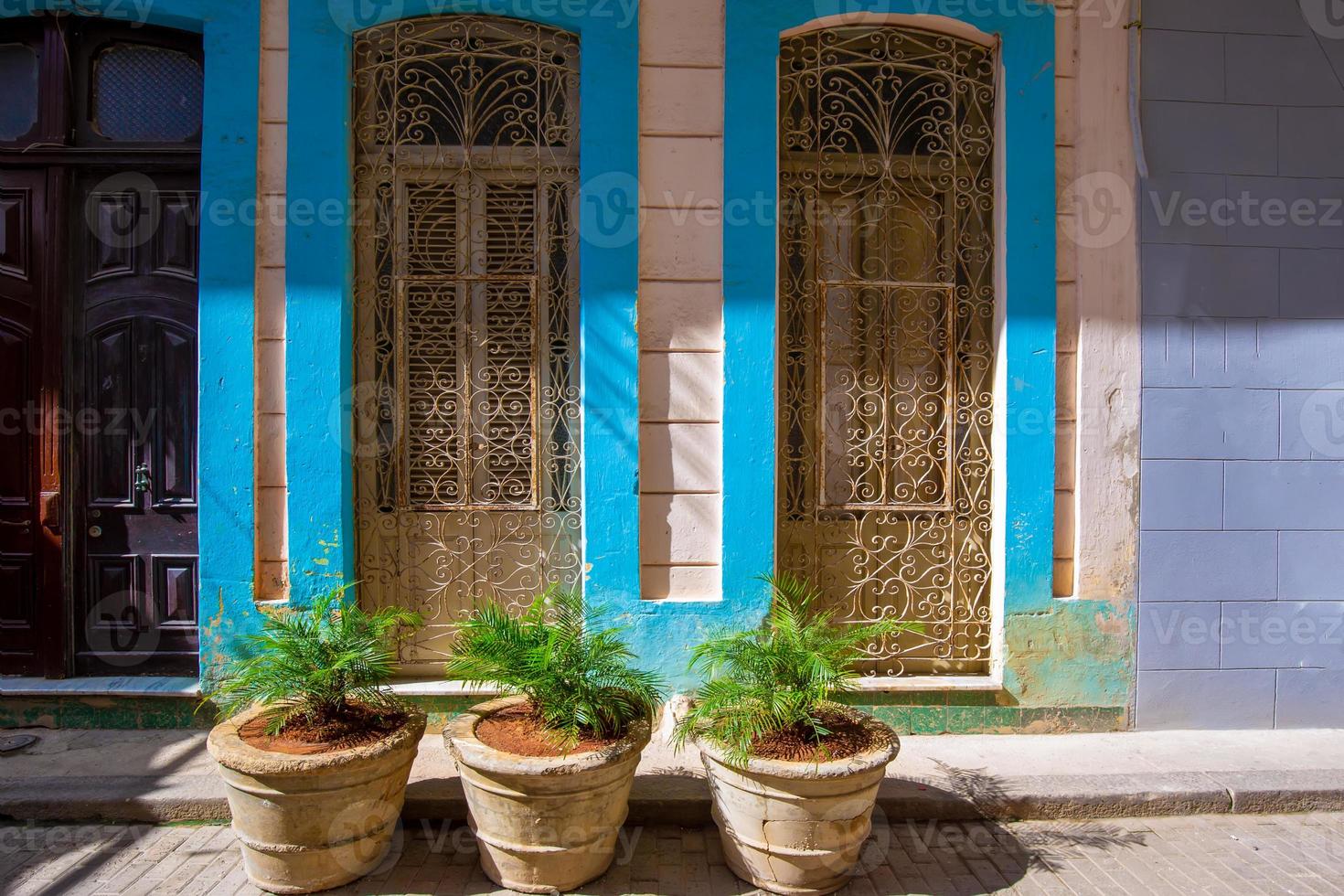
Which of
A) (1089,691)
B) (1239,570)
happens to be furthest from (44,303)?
(1239,570)

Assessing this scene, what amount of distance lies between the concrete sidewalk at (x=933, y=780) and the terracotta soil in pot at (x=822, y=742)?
0.64 m

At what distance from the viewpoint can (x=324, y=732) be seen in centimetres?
309

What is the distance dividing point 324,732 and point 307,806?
252 mm

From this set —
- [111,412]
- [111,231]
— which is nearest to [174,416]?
[111,412]

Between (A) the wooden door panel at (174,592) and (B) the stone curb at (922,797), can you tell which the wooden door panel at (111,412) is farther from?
(B) the stone curb at (922,797)

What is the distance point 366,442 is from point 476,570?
34.5 inches

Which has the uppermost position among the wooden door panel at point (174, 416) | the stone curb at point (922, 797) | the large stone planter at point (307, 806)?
the wooden door panel at point (174, 416)

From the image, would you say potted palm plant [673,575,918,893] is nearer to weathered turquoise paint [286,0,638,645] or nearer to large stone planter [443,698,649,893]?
large stone planter [443,698,649,893]

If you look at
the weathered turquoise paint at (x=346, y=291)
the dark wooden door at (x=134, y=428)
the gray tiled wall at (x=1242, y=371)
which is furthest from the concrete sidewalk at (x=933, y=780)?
the weathered turquoise paint at (x=346, y=291)

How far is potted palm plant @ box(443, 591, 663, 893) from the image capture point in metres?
2.96

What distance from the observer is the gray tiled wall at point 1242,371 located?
14.3 feet

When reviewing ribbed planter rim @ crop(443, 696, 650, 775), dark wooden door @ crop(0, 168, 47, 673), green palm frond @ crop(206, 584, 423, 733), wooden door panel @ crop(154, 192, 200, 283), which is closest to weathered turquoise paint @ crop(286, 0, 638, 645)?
wooden door panel @ crop(154, 192, 200, 283)

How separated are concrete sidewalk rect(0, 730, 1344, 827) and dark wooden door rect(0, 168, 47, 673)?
61 centimetres

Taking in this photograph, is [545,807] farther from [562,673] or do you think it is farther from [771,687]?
[771,687]
